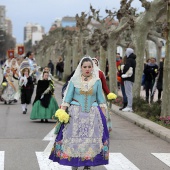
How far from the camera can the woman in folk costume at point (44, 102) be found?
15.8 m

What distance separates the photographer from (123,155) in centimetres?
1055

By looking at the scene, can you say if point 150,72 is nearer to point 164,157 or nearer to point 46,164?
point 164,157

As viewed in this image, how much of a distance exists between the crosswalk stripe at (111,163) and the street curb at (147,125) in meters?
2.50

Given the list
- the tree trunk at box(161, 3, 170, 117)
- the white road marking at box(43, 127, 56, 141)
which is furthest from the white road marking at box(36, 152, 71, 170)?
the tree trunk at box(161, 3, 170, 117)

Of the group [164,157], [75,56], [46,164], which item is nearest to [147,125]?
[164,157]

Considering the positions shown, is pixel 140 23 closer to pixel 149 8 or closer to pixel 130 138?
pixel 149 8

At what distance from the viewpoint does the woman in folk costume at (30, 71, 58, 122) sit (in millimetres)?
15828

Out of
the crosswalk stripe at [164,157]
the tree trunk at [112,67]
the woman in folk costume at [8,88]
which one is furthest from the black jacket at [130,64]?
the tree trunk at [112,67]

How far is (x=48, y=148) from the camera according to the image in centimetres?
1116

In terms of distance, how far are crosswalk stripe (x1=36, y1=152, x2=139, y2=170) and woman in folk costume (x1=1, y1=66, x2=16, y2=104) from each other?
41.9ft

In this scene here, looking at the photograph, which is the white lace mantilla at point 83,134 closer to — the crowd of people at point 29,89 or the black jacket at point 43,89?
the crowd of people at point 29,89

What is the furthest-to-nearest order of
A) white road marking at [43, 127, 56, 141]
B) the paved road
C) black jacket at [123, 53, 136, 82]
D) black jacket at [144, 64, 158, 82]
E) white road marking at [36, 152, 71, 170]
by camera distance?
black jacket at [144, 64, 158, 82] → black jacket at [123, 53, 136, 82] → white road marking at [43, 127, 56, 141] → the paved road → white road marking at [36, 152, 71, 170]

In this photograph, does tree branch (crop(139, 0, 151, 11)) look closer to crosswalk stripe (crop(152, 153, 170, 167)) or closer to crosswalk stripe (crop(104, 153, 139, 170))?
crosswalk stripe (crop(152, 153, 170, 167))

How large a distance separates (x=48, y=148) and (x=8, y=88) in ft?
40.8
